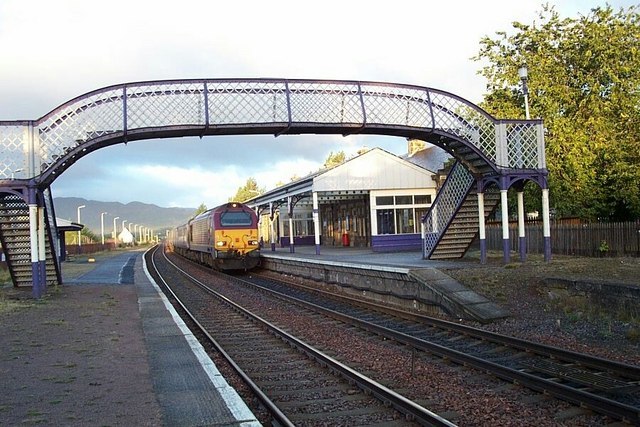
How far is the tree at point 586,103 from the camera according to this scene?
21.5 metres

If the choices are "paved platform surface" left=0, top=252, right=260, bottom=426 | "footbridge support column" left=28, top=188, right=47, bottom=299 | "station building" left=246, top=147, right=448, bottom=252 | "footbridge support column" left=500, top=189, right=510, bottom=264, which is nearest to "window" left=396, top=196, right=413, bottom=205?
"station building" left=246, top=147, right=448, bottom=252

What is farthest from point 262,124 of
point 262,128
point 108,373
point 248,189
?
point 248,189

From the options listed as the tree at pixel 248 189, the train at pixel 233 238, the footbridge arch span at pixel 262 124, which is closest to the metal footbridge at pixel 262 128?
the footbridge arch span at pixel 262 124

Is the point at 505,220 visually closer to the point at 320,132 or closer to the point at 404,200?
the point at 320,132

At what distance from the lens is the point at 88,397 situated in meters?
6.70

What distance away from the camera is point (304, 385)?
747cm

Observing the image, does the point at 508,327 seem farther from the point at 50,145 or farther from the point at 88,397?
the point at 50,145

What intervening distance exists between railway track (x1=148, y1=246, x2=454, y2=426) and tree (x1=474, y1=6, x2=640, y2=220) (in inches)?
575

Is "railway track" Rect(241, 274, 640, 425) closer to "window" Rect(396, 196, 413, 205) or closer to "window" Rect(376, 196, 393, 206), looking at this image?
"window" Rect(376, 196, 393, 206)

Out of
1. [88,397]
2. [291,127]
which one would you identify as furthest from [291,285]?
[88,397]

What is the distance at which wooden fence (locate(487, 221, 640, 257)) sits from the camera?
64.1ft

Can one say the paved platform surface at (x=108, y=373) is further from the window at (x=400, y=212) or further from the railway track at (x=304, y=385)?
the window at (x=400, y=212)

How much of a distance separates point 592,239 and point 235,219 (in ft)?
50.9

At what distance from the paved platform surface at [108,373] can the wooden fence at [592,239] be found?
47.7 ft
